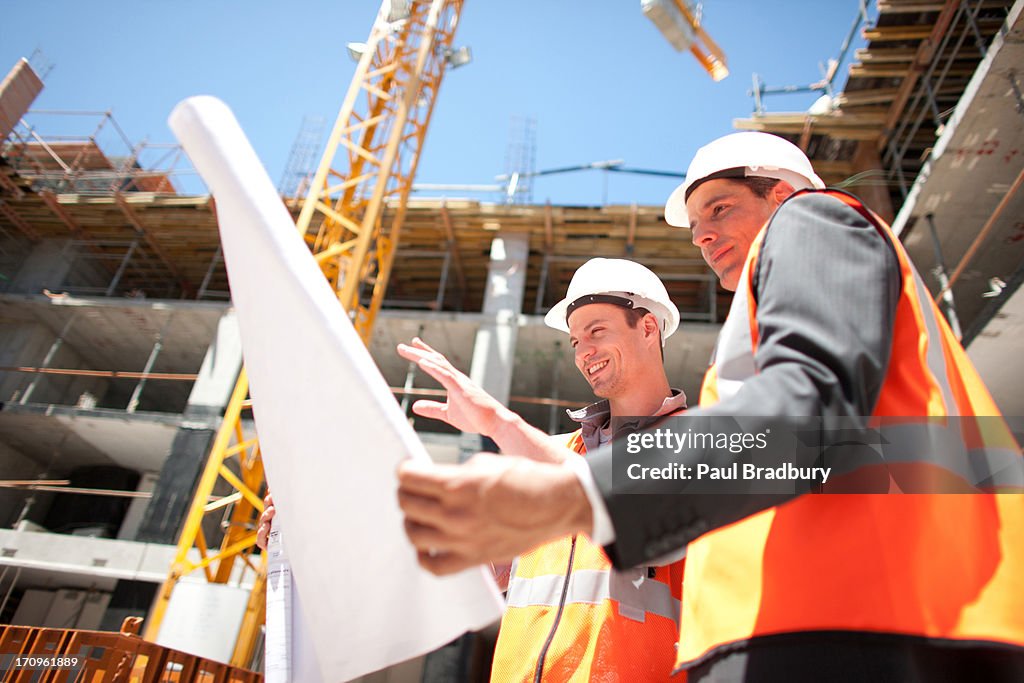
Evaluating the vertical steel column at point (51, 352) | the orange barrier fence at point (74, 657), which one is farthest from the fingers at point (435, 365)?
the vertical steel column at point (51, 352)

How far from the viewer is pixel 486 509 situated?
81cm

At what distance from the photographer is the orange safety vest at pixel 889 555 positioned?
0.92m

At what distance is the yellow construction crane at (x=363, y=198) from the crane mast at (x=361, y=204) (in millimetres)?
22

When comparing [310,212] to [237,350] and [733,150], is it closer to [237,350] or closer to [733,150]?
[237,350]

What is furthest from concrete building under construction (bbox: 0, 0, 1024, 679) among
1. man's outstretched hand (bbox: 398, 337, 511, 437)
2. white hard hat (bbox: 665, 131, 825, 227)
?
man's outstretched hand (bbox: 398, 337, 511, 437)

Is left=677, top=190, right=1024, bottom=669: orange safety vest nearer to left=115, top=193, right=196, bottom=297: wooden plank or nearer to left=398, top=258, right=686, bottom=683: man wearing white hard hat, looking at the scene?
left=398, top=258, right=686, bottom=683: man wearing white hard hat

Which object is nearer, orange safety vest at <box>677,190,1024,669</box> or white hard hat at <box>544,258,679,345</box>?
orange safety vest at <box>677,190,1024,669</box>

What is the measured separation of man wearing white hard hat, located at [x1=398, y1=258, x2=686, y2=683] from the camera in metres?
1.77

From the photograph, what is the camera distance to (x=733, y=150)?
1733mm

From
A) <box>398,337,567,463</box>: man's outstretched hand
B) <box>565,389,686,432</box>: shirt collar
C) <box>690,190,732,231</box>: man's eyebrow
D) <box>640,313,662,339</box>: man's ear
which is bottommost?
<box>398,337,567,463</box>: man's outstretched hand

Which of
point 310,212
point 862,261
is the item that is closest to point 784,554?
point 862,261

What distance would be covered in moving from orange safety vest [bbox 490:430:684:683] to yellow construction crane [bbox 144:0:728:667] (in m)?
9.06

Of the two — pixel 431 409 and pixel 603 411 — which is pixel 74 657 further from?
pixel 603 411

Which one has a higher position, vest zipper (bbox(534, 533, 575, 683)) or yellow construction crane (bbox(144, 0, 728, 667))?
yellow construction crane (bbox(144, 0, 728, 667))
